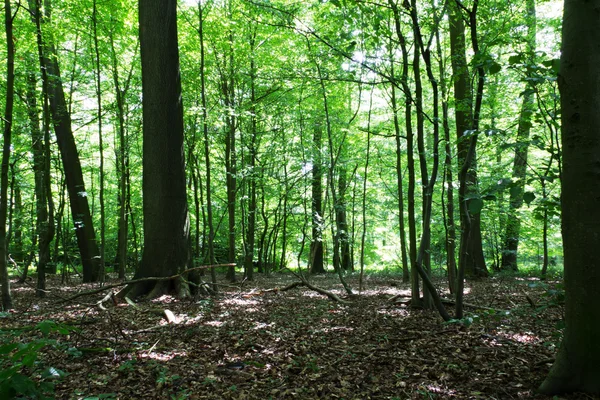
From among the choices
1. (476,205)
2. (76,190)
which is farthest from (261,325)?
(76,190)

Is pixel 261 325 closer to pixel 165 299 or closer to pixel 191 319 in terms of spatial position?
pixel 191 319

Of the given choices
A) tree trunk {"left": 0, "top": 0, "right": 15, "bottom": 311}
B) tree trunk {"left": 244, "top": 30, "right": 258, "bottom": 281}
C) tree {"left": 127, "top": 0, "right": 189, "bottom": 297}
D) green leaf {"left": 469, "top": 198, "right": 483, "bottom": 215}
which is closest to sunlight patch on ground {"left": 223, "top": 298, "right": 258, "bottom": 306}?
tree {"left": 127, "top": 0, "right": 189, "bottom": 297}

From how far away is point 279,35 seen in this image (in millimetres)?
10289

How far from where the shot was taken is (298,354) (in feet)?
13.3

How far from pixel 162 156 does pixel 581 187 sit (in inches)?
260

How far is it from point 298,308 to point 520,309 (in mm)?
3741

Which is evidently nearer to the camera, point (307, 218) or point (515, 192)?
point (515, 192)

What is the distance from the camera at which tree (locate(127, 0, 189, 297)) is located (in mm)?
6992

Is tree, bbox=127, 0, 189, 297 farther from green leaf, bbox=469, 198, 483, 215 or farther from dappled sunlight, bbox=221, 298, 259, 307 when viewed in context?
green leaf, bbox=469, 198, 483, 215

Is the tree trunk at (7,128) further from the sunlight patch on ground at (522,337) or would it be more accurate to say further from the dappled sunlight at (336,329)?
the sunlight patch on ground at (522,337)

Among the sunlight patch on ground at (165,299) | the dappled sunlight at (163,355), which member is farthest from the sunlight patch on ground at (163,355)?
the sunlight patch on ground at (165,299)

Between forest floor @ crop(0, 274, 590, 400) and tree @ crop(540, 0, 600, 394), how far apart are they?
0.99 ft

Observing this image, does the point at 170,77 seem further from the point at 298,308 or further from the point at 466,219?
the point at 466,219

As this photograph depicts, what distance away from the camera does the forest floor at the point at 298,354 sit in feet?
10.2
